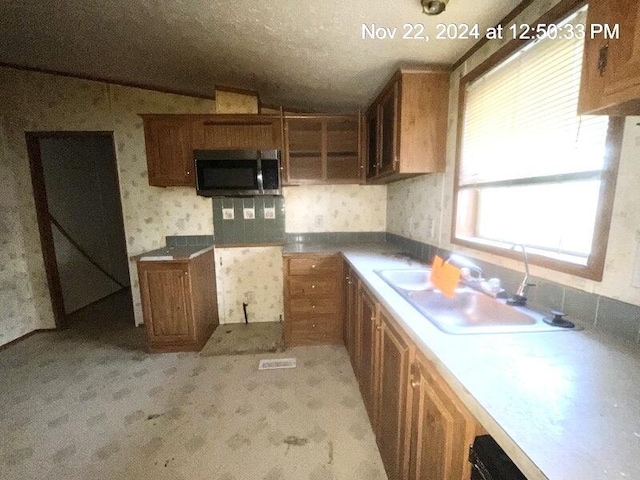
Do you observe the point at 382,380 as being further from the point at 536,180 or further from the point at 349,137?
the point at 349,137

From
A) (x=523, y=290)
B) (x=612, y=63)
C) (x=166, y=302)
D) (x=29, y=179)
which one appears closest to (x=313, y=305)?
(x=166, y=302)

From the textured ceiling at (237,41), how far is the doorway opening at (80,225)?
0.96 m

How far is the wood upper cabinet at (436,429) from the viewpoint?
2.27ft

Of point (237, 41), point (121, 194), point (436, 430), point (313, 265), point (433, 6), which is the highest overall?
point (237, 41)

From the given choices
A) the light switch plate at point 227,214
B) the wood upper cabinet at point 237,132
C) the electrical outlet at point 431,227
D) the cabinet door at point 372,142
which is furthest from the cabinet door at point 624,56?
the light switch plate at point 227,214

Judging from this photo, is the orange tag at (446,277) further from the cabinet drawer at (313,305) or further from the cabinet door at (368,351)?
the cabinet drawer at (313,305)

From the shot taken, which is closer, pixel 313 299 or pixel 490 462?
pixel 490 462

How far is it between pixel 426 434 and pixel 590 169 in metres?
1.10

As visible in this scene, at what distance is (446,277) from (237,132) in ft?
7.36

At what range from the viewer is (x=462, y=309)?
1.39 metres

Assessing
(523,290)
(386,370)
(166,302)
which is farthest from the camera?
(166,302)

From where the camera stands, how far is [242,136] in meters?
2.58

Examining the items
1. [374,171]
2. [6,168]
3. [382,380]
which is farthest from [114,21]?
[382,380]

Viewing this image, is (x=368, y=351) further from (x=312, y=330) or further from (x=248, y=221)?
(x=248, y=221)
